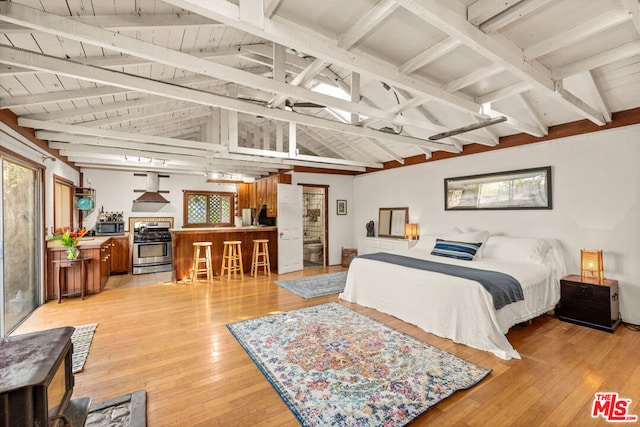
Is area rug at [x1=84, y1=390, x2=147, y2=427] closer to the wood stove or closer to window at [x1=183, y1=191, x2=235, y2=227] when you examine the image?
the wood stove

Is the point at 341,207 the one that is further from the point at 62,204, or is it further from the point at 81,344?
the point at 62,204

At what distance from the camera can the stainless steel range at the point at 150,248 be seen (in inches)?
Result: 260

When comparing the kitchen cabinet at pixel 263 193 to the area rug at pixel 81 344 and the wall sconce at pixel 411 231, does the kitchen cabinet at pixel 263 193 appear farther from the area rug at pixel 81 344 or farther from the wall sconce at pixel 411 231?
the area rug at pixel 81 344

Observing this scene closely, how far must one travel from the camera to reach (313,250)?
827 centimetres

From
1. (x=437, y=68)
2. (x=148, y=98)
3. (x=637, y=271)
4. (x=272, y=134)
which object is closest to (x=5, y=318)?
(x=148, y=98)


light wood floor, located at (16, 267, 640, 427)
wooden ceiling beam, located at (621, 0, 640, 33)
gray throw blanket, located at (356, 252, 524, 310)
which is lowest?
light wood floor, located at (16, 267, 640, 427)

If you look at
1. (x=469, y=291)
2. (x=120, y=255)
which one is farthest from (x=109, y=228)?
→ (x=469, y=291)

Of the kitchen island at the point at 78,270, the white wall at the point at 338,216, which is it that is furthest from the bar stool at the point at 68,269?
the white wall at the point at 338,216

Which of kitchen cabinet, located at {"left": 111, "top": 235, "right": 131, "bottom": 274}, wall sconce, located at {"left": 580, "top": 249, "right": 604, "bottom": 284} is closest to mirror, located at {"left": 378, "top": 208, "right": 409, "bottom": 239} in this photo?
wall sconce, located at {"left": 580, "top": 249, "right": 604, "bottom": 284}

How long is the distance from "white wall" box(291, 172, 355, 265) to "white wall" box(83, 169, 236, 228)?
3727mm

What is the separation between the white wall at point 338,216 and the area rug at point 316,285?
1.24m

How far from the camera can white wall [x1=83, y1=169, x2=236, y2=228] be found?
6.85 meters

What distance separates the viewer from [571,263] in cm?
375

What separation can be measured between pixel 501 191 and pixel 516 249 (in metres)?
1.02
